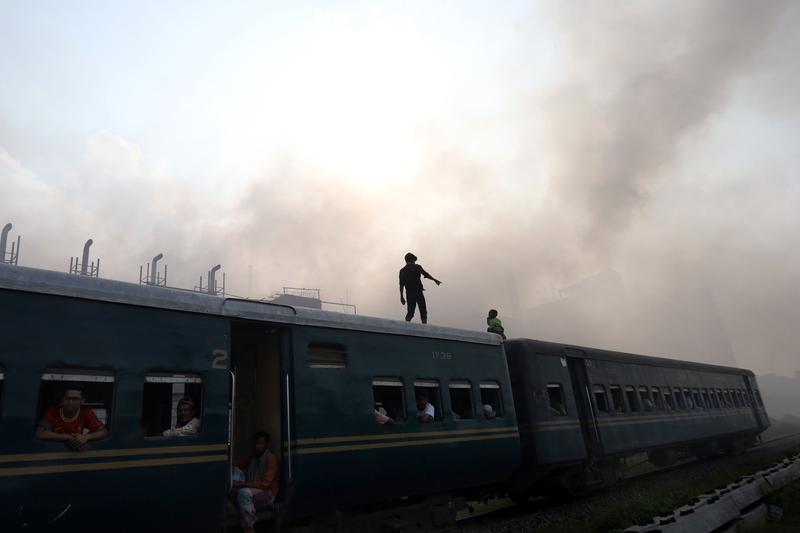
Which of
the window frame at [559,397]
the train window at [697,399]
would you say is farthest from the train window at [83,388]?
the train window at [697,399]

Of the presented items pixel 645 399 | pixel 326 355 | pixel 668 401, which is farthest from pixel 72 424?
pixel 668 401

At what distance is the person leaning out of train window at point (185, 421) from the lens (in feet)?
20.8

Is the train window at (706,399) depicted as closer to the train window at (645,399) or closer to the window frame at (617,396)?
the train window at (645,399)

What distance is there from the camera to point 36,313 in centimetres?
552

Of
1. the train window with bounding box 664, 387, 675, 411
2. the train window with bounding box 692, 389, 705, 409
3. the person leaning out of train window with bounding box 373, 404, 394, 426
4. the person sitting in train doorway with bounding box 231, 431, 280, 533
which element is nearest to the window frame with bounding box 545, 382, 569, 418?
the person leaning out of train window with bounding box 373, 404, 394, 426

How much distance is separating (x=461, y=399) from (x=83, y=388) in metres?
6.56

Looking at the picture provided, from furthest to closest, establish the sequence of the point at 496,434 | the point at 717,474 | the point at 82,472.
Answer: the point at 717,474 < the point at 496,434 < the point at 82,472

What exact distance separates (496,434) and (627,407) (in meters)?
6.41

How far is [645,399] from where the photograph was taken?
16.4 metres

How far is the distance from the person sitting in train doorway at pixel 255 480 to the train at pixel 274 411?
136mm

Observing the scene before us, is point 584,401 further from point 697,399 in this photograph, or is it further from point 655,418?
point 697,399

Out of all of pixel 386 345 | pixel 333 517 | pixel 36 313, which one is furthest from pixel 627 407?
pixel 36 313

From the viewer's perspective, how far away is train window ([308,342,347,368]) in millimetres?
7968

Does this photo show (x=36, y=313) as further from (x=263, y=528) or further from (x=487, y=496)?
(x=487, y=496)
